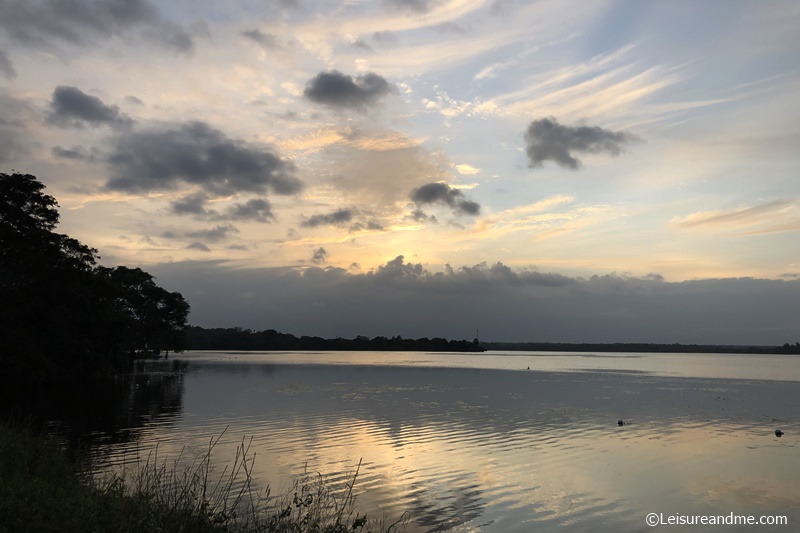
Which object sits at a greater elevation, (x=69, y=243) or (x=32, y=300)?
(x=69, y=243)

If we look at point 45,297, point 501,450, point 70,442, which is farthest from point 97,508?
point 45,297

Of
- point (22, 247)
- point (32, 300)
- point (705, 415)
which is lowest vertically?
point (705, 415)

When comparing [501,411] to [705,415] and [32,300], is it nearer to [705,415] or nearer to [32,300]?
[705,415]

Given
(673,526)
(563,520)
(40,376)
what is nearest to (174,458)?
(563,520)

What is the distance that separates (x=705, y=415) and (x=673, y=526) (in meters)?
33.2

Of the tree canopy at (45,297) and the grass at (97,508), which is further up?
the tree canopy at (45,297)

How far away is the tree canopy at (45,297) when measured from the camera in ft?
166

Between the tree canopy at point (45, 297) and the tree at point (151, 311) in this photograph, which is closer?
the tree canopy at point (45, 297)

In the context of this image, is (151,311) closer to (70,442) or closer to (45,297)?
(45,297)

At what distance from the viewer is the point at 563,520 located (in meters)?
19.4

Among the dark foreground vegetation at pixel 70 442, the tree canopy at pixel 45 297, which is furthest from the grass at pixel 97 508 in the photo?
the tree canopy at pixel 45 297

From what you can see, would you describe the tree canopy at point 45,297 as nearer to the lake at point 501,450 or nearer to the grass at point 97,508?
the lake at point 501,450

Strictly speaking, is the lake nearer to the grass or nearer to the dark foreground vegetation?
the dark foreground vegetation

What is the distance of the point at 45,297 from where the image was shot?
2200 inches
